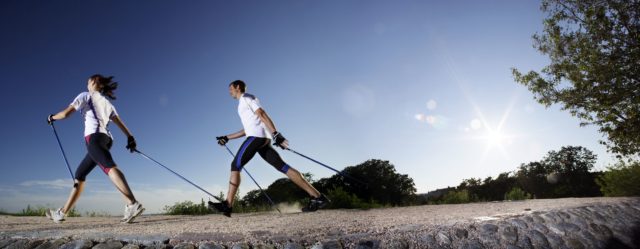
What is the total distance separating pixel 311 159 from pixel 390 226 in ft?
8.29

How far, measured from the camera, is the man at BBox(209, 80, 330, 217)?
5.50m

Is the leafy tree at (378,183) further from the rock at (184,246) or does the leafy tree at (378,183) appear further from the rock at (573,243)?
the rock at (184,246)

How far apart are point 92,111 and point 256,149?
249 cm

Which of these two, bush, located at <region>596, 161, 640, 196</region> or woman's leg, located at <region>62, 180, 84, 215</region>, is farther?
bush, located at <region>596, 161, 640, 196</region>

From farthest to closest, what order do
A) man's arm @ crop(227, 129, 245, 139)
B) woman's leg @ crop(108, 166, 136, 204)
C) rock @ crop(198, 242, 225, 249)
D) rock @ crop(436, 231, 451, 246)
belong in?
1. man's arm @ crop(227, 129, 245, 139)
2. woman's leg @ crop(108, 166, 136, 204)
3. rock @ crop(436, 231, 451, 246)
4. rock @ crop(198, 242, 225, 249)

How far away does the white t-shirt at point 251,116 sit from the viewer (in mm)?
5621

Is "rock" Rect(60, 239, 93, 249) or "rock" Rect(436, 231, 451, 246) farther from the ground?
"rock" Rect(60, 239, 93, 249)

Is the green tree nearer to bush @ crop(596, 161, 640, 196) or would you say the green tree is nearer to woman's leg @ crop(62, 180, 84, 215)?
bush @ crop(596, 161, 640, 196)

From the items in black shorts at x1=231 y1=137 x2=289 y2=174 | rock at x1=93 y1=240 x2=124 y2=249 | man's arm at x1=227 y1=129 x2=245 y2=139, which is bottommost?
rock at x1=93 y1=240 x2=124 y2=249

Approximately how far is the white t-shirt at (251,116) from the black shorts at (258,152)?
0.31 feet

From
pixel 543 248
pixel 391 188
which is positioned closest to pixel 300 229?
pixel 543 248

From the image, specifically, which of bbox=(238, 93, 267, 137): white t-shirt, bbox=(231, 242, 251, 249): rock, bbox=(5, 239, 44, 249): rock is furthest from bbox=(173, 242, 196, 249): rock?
bbox=(238, 93, 267, 137): white t-shirt

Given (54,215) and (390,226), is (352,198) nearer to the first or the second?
(390,226)

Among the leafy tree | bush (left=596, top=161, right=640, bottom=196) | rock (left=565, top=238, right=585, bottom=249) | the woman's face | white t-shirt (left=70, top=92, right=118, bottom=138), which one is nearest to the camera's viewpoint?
rock (left=565, top=238, right=585, bottom=249)
